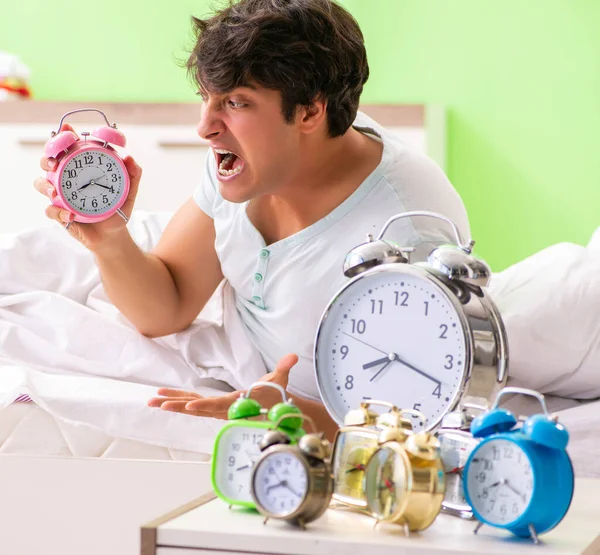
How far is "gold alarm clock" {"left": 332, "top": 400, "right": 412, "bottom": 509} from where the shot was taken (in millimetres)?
867

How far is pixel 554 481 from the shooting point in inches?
31.4

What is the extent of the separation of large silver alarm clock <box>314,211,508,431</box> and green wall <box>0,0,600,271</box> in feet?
8.55

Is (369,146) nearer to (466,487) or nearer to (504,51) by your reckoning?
(466,487)

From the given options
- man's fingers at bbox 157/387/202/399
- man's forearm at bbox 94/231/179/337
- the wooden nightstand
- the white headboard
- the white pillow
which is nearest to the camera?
the wooden nightstand

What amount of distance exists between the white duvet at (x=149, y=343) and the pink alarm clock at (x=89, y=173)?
0.27m

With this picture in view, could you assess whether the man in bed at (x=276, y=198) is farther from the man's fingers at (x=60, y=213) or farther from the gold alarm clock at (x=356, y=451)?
the gold alarm clock at (x=356, y=451)

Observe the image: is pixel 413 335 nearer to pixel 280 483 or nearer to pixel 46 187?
pixel 280 483

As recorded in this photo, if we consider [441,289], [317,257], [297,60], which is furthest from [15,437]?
[441,289]

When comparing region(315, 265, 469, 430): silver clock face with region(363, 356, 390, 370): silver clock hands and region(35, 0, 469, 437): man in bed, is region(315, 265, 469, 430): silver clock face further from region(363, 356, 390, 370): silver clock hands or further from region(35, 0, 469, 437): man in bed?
region(35, 0, 469, 437): man in bed

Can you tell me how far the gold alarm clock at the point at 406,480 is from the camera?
2.64ft

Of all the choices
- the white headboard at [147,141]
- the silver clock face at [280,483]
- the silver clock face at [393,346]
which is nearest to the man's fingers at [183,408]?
the silver clock face at [393,346]

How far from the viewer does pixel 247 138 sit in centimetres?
138

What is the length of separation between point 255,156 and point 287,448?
0.66 metres

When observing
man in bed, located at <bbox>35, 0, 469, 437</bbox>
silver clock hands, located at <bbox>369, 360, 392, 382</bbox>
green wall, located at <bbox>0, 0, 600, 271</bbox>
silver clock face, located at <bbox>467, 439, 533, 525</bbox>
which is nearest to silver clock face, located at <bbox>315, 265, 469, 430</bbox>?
silver clock hands, located at <bbox>369, 360, 392, 382</bbox>
